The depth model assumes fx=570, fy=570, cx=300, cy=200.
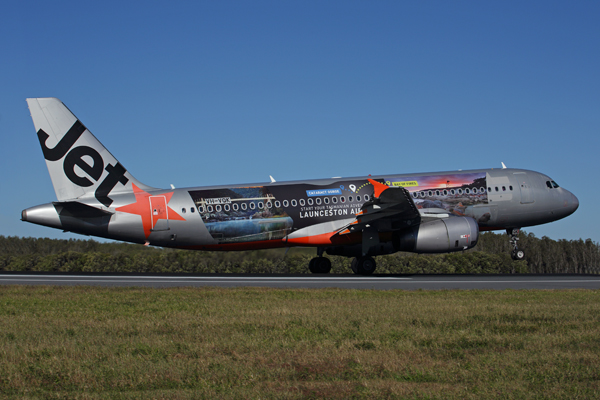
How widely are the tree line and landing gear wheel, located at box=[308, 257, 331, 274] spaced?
1.84 feet

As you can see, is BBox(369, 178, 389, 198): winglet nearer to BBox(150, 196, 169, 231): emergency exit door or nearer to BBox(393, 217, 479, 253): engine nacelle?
BBox(393, 217, 479, 253): engine nacelle

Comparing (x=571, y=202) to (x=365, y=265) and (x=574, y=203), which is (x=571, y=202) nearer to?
(x=574, y=203)

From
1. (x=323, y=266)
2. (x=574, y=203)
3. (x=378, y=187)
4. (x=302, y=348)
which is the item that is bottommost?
(x=302, y=348)

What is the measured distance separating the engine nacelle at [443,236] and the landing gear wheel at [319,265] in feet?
18.0

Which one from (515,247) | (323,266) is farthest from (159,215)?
(515,247)

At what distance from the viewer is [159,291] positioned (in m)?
20.1

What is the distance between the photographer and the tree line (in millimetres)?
32375

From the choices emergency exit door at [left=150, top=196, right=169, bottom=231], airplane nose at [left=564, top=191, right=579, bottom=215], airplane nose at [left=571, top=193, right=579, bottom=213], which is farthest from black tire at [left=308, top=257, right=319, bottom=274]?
airplane nose at [left=571, top=193, right=579, bottom=213]

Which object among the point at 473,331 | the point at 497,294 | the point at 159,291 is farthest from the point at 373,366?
the point at 159,291

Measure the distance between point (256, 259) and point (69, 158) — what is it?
430 inches

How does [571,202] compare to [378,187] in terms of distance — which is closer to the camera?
[378,187]

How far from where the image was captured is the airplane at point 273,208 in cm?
2773

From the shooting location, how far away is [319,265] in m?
31.7

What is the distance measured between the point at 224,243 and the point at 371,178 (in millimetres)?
8479
